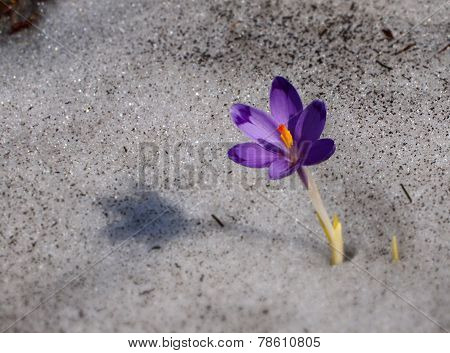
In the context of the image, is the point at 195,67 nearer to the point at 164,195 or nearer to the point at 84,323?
the point at 164,195

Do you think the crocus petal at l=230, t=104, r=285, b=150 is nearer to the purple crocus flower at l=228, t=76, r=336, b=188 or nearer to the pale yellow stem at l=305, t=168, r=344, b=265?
the purple crocus flower at l=228, t=76, r=336, b=188

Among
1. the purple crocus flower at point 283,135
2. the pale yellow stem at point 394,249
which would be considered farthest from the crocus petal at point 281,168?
the pale yellow stem at point 394,249

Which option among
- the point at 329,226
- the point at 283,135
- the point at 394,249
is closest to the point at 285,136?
the point at 283,135

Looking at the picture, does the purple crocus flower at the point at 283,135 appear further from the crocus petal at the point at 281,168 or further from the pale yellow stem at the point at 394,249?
the pale yellow stem at the point at 394,249

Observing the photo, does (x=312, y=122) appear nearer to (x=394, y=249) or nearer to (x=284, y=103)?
(x=284, y=103)
